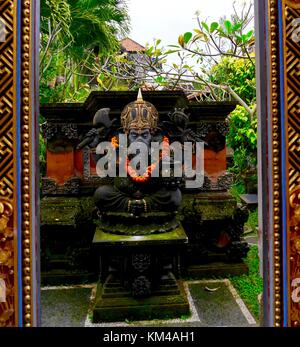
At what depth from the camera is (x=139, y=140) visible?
17.4 ft

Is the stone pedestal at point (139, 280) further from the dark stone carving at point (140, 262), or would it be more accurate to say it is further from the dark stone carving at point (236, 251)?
the dark stone carving at point (236, 251)

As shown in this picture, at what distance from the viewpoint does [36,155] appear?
2.09 metres

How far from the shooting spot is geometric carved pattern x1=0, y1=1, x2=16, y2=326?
1.97 meters

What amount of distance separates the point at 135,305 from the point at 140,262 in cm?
58

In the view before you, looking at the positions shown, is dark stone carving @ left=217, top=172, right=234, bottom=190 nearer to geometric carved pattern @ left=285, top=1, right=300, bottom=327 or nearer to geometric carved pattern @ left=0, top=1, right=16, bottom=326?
geometric carved pattern @ left=285, top=1, right=300, bottom=327

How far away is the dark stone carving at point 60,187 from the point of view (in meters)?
6.72

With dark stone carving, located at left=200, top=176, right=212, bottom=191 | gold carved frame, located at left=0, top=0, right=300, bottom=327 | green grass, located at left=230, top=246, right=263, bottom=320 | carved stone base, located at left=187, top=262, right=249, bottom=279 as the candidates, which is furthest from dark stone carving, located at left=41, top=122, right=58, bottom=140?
gold carved frame, located at left=0, top=0, right=300, bottom=327

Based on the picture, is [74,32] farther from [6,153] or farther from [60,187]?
[6,153]

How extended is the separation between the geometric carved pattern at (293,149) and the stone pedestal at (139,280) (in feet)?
9.65

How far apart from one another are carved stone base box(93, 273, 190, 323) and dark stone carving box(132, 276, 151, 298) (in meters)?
0.11

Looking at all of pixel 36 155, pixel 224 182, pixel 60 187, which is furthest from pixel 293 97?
pixel 60 187

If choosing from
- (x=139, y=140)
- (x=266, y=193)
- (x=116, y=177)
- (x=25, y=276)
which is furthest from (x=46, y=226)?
(x=266, y=193)
